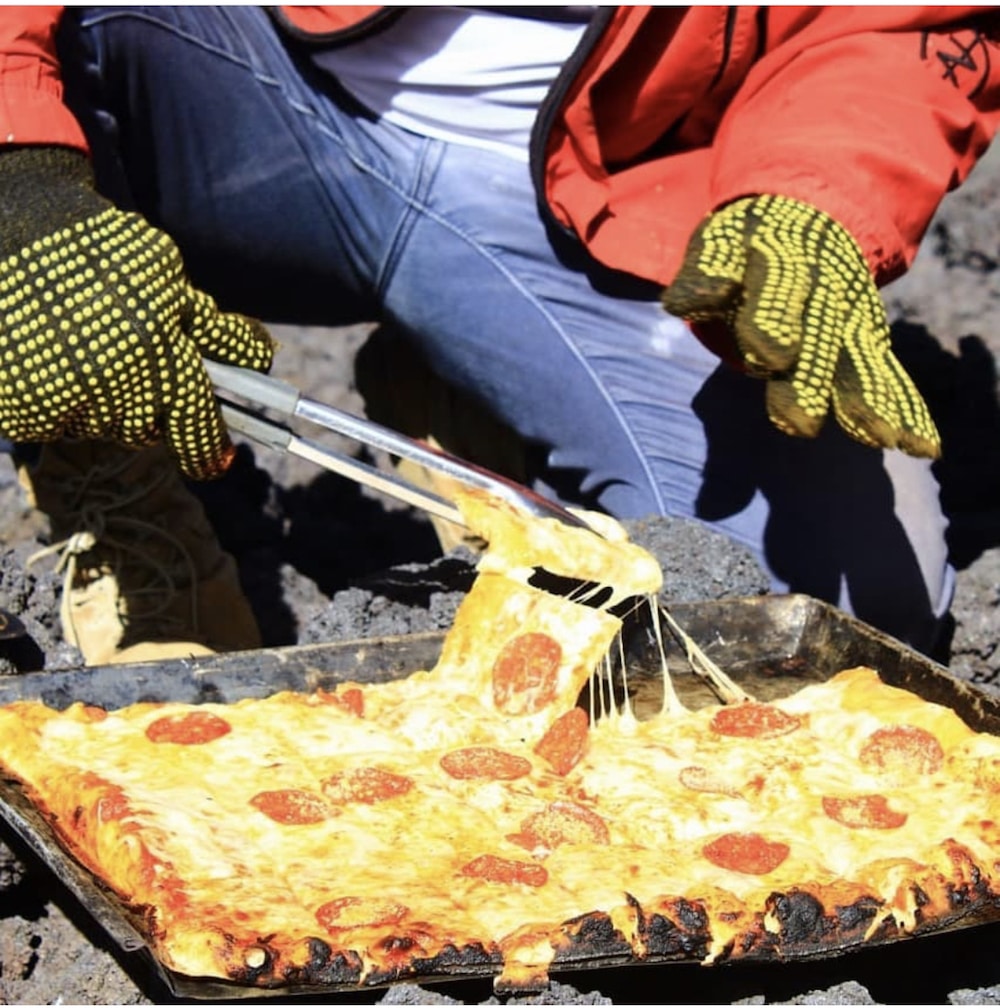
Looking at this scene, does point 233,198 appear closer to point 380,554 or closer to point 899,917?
point 380,554

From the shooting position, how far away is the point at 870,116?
122 inches

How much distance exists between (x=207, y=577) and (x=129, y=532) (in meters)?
0.20

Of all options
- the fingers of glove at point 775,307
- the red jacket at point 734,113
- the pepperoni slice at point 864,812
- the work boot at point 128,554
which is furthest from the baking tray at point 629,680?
the work boot at point 128,554

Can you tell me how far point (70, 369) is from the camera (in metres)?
2.63

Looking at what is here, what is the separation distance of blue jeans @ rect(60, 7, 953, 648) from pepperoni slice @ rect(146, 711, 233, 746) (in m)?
1.28

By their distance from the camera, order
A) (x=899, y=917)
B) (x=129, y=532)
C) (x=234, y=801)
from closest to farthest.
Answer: (x=899, y=917)
(x=234, y=801)
(x=129, y=532)

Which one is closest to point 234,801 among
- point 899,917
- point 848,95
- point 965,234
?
point 899,917

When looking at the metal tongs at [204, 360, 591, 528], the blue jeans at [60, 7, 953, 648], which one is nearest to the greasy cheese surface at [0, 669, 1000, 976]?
the metal tongs at [204, 360, 591, 528]

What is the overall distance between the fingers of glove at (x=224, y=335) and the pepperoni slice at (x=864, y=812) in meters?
1.26

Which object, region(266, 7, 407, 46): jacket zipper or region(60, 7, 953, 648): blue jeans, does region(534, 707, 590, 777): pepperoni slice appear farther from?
region(266, 7, 407, 46): jacket zipper

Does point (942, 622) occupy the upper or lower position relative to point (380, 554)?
upper

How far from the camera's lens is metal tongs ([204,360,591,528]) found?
9.10 feet

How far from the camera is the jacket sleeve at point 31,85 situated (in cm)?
286

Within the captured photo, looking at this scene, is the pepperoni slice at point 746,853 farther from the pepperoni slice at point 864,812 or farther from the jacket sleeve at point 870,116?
the jacket sleeve at point 870,116
